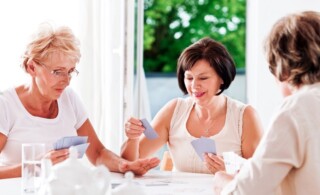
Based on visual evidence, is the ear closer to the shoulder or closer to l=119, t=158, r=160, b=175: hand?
the shoulder

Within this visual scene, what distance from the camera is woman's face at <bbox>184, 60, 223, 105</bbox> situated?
2980mm

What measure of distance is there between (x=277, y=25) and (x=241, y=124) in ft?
4.12

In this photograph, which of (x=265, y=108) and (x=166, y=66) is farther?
(x=166, y=66)

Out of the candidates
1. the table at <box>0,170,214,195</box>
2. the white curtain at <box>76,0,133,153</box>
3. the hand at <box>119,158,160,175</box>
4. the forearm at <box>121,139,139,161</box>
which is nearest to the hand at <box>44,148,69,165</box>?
the table at <box>0,170,214,195</box>

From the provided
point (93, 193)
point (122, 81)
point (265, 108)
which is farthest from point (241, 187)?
point (265, 108)

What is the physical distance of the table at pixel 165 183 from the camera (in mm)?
2271

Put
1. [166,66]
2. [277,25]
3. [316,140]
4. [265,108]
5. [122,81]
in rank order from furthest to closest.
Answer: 1. [166,66]
2. [265,108]
3. [122,81]
4. [277,25]
5. [316,140]

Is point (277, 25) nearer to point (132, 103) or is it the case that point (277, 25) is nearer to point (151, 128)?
point (151, 128)

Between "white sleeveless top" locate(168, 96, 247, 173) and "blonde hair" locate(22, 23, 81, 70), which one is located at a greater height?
"blonde hair" locate(22, 23, 81, 70)

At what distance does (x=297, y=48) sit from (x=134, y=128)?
126cm

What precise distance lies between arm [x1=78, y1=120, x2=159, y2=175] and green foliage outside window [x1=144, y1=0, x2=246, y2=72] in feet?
25.8

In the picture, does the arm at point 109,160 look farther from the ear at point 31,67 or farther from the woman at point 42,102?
the ear at point 31,67

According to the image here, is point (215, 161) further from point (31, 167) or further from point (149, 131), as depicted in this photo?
point (31, 167)

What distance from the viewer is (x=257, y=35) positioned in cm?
467
